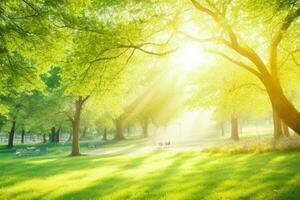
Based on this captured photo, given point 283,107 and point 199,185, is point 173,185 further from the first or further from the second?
point 283,107

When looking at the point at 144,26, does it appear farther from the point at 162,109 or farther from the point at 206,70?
the point at 162,109

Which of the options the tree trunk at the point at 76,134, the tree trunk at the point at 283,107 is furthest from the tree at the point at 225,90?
the tree trunk at the point at 76,134

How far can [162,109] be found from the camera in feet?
244

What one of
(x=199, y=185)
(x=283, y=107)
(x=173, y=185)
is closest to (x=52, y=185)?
(x=173, y=185)

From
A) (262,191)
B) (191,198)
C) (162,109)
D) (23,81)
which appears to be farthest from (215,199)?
(162,109)

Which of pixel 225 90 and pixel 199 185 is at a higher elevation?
pixel 225 90

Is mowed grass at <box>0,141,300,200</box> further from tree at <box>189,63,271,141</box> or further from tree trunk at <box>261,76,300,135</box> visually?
tree at <box>189,63,271,141</box>

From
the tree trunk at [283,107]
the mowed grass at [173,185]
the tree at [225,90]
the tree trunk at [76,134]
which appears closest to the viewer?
the mowed grass at [173,185]

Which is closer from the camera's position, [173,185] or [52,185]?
[173,185]

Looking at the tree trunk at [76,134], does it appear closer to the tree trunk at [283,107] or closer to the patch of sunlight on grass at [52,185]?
the patch of sunlight on grass at [52,185]

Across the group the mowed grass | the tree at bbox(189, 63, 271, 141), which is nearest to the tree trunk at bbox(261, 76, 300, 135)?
the mowed grass

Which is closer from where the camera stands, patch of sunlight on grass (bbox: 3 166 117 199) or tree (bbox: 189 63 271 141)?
patch of sunlight on grass (bbox: 3 166 117 199)

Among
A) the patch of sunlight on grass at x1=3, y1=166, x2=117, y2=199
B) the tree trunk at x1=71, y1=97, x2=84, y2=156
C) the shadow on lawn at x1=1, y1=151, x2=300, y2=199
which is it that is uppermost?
the tree trunk at x1=71, y1=97, x2=84, y2=156

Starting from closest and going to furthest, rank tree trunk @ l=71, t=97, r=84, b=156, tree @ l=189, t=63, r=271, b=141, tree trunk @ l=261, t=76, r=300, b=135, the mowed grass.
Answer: the mowed grass → tree trunk @ l=261, t=76, r=300, b=135 → tree @ l=189, t=63, r=271, b=141 → tree trunk @ l=71, t=97, r=84, b=156
